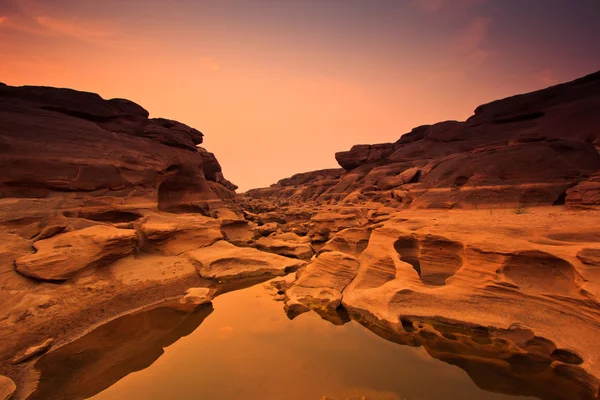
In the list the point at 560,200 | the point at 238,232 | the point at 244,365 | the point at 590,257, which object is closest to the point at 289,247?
the point at 238,232

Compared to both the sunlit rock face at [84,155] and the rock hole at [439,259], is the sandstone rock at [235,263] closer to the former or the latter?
the sunlit rock face at [84,155]

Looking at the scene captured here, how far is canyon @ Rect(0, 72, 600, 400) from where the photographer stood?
633cm

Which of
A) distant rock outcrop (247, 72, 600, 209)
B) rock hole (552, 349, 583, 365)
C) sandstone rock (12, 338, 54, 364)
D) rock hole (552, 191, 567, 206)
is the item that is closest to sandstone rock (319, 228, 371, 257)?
distant rock outcrop (247, 72, 600, 209)

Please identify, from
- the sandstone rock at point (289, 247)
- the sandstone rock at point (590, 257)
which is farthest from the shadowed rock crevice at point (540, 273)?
the sandstone rock at point (289, 247)

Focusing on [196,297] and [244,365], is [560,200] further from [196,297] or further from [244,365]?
[196,297]

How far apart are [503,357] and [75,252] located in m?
12.8

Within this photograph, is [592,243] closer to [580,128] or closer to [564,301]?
[564,301]

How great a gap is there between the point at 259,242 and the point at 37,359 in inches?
490

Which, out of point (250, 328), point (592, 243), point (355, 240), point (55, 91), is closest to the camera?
point (592, 243)

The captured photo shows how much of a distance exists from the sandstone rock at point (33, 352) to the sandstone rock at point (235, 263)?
18.0 ft

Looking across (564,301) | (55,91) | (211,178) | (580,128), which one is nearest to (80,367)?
(564,301)

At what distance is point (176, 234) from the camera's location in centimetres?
1340

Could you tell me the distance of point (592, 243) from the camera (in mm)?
6660

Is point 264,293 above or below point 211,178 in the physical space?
below
